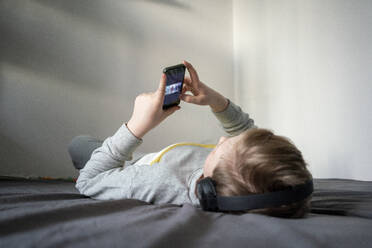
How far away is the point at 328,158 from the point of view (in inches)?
66.7

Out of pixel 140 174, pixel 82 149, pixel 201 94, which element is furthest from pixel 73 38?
pixel 140 174

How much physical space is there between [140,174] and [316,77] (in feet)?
4.87

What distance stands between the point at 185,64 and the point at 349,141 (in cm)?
118

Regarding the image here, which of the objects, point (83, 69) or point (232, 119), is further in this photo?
point (83, 69)

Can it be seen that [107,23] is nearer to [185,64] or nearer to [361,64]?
[185,64]

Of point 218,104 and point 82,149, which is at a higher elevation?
point 218,104

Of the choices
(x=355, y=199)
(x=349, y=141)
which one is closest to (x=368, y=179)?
(x=349, y=141)

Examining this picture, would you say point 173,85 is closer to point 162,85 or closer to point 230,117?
point 162,85

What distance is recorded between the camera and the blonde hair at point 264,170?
21.0 inches

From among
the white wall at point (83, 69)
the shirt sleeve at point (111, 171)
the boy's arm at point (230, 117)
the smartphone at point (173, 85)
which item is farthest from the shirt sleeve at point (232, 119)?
the white wall at point (83, 69)

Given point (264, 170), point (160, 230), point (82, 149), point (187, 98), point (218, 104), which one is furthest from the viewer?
point (82, 149)

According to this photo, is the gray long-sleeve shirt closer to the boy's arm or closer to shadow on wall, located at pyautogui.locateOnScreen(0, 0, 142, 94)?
the boy's arm

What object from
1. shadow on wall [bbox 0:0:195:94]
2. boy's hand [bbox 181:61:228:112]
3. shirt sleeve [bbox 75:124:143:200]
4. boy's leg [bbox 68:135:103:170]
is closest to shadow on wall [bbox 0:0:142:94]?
shadow on wall [bbox 0:0:195:94]

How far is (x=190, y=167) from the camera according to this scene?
0.86 meters
